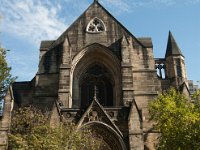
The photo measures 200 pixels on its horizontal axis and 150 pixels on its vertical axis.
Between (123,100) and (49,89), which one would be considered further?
(49,89)


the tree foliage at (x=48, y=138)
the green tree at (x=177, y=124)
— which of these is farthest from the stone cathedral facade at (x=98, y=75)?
the green tree at (x=177, y=124)

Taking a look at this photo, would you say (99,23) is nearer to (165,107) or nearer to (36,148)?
(165,107)

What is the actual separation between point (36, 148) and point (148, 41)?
12748mm

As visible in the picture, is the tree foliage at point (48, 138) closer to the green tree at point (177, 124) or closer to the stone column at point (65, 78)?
the green tree at point (177, 124)

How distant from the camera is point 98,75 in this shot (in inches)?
949

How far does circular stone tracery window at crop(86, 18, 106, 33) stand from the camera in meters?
24.9

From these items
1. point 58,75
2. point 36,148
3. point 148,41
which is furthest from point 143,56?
point 36,148

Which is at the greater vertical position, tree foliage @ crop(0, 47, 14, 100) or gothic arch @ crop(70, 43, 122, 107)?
gothic arch @ crop(70, 43, 122, 107)

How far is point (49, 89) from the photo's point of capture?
907 inches

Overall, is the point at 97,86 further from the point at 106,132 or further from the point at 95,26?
the point at 106,132

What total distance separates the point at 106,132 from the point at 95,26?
8.68 m

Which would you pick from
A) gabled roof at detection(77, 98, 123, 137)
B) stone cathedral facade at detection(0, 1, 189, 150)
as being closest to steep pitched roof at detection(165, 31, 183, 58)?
stone cathedral facade at detection(0, 1, 189, 150)

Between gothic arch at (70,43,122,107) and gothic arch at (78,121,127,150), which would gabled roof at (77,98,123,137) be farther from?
gothic arch at (70,43,122,107)

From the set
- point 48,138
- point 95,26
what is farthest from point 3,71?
point 95,26
